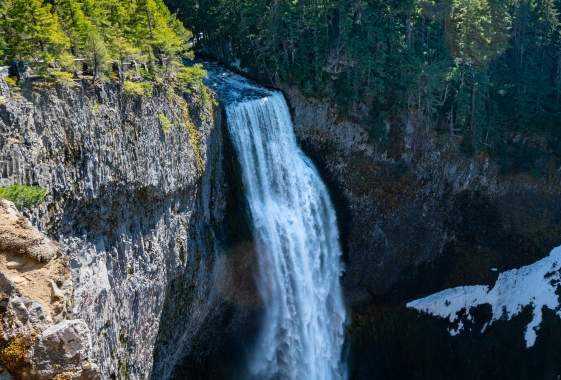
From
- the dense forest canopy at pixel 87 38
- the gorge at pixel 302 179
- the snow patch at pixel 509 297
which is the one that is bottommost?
the snow patch at pixel 509 297

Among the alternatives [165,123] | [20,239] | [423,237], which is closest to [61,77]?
[165,123]

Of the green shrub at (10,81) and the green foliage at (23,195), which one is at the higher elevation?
the green shrub at (10,81)

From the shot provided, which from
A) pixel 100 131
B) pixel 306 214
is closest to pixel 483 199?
pixel 306 214

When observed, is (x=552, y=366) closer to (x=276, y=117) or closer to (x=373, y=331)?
(x=373, y=331)

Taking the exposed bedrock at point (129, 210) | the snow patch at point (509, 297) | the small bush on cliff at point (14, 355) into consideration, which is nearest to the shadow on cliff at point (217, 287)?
the exposed bedrock at point (129, 210)

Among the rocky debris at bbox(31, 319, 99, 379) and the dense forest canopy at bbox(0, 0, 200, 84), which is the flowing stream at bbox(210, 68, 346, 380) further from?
the rocky debris at bbox(31, 319, 99, 379)

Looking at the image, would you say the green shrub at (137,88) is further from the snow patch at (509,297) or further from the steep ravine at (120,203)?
the snow patch at (509,297)
